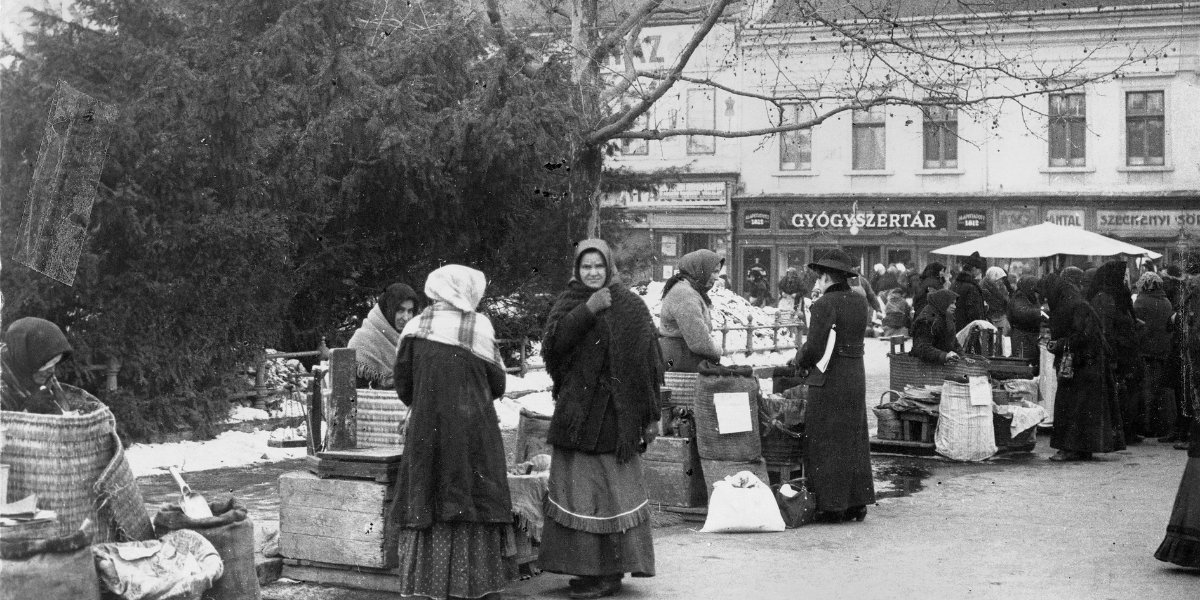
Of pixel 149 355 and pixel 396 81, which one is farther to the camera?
pixel 396 81

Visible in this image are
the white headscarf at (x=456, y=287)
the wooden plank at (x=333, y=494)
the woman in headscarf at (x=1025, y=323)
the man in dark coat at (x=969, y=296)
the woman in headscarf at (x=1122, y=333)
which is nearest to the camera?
the white headscarf at (x=456, y=287)

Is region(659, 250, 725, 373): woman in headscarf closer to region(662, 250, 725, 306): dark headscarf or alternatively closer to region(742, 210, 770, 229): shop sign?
region(662, 250, 725, 306): dark headscarf

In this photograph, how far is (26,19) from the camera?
12.3 metres

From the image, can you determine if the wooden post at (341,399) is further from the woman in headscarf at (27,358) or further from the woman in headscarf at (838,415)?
the woman in headscarf at (838,415)

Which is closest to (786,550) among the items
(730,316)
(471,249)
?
(471,249)

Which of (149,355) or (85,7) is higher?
(85,7)

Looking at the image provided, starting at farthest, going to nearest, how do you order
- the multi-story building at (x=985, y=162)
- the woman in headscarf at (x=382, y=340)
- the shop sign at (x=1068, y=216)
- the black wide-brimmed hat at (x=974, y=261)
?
the shop sign at (x=1068, y=216) < the multi-story building at (x=985, y=162) < the black wide-brimmed hat at (x=974, y=261) < the woman in headscarf at (x=382, y=340)

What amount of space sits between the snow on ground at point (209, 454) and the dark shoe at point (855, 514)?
5.41 m

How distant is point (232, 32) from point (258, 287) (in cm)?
258

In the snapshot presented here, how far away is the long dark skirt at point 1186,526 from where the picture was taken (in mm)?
7514

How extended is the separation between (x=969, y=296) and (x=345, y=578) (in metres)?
9.98

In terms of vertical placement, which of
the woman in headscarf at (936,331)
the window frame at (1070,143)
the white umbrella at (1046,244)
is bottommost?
the woman in headscarf at (936,331)

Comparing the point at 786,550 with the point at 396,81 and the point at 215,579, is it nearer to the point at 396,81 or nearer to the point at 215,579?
the point at 215,579

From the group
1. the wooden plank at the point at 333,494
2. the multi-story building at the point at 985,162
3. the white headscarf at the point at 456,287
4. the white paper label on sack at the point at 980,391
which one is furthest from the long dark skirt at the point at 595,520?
the multi-story building at the point at 985,162
